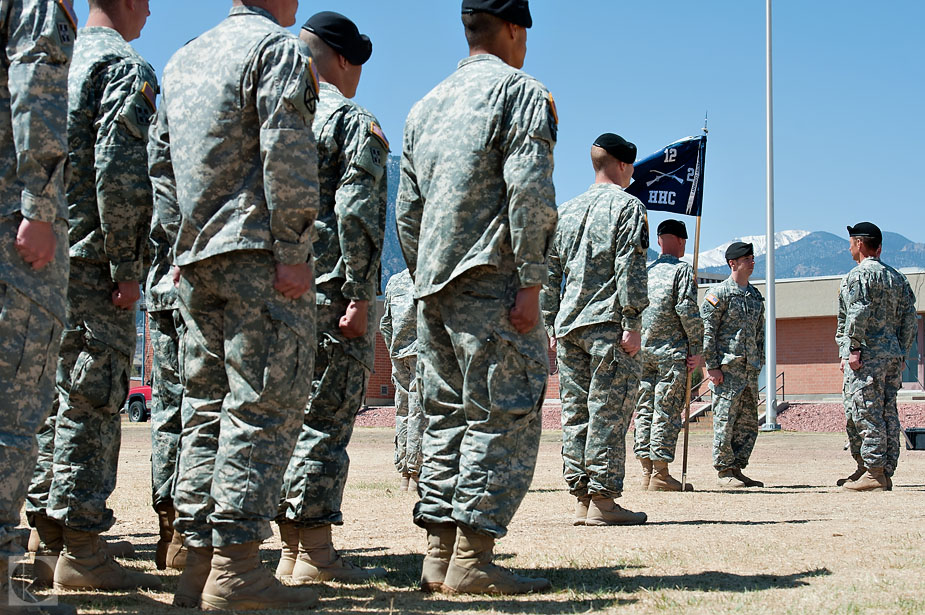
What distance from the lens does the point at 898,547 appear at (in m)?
5.76

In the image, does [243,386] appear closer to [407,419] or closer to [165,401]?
[165,401]

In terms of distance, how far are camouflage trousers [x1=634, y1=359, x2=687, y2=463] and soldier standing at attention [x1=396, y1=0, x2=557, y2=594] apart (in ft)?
19.1

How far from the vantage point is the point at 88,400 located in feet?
15.8

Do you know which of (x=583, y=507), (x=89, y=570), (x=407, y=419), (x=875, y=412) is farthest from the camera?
(x=875, y=412)

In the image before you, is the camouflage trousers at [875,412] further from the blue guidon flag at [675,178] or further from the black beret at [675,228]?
the blue guidon flag at [675,178]

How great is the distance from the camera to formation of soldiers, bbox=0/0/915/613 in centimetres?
369

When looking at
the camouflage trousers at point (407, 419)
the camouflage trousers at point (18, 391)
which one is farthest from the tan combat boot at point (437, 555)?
the camouflage trousers at point (407, 419)

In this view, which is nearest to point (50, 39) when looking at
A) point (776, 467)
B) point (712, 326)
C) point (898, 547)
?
point (898, 547)

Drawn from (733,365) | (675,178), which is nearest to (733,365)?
(733,365)

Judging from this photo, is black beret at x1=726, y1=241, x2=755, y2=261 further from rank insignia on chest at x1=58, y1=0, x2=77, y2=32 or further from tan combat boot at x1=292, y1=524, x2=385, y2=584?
rank insignia on chest at x1=58, y1=0, x2=77, y2=32

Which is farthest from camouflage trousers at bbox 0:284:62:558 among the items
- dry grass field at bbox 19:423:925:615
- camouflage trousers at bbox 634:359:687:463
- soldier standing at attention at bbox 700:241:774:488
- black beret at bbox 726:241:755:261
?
black beret at bbox 726:241:755:261

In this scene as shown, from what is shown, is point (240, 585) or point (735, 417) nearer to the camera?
point (240, 585)

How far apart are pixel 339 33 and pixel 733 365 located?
278 inches

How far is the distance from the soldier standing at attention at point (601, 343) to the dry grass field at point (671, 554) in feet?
1.24
